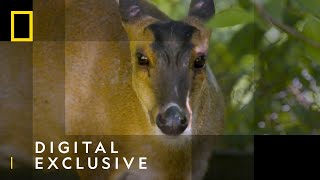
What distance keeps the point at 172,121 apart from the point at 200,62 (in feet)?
0.55

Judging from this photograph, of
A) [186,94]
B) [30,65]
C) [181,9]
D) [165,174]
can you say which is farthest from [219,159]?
[30,65]

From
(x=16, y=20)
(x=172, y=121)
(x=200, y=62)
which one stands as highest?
(x=16, y=20)

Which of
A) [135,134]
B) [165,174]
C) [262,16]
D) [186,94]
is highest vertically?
[262,16]

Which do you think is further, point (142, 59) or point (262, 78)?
point (262, 78)

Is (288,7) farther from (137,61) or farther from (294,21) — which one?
(137,61)

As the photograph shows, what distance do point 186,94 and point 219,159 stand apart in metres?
0.26

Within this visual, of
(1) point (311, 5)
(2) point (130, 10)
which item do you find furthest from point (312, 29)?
(2) point (130, 10)

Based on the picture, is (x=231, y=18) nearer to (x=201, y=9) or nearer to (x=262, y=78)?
(x=201, y=9)

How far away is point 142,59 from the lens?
5.32 ft

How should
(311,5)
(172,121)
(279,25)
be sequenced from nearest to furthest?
(311,5), (279,25), (172,121)

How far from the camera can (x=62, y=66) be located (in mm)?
1691

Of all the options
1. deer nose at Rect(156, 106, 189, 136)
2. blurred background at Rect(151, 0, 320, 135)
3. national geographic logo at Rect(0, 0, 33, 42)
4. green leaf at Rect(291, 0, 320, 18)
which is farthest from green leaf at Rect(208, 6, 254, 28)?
national geographic logo at Rect(0, 0, 33, 42)

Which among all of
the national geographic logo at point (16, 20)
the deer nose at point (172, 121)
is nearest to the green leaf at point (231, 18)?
the deer nose at point (172, 121)

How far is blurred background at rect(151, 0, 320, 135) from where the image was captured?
5.21ft
